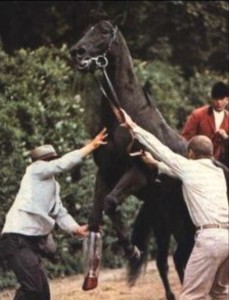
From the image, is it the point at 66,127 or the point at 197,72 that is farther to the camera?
the point at 197,72

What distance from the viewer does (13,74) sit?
40.1 ft

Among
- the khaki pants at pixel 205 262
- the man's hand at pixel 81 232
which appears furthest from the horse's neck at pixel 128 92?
the khaki pants at pixel 205 262

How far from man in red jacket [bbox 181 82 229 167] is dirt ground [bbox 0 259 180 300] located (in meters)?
1.85

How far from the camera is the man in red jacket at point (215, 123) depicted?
10758mm

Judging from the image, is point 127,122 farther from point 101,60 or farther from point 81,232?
point 81,232

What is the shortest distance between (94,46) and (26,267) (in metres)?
2.24

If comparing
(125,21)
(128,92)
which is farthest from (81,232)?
(125,21)

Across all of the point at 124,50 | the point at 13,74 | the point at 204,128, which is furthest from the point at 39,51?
the point at 124,50

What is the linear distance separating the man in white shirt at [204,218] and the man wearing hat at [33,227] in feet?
3.18

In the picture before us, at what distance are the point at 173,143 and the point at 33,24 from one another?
8.43 meters

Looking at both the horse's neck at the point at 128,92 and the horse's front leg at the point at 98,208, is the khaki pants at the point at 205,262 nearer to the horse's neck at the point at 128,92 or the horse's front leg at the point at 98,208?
the horse's front leg at the point at 98,208

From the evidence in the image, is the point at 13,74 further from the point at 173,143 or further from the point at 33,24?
the point at 33,24

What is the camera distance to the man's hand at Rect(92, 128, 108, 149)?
8341 millimetres

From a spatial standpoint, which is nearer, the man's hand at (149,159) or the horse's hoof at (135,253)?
the man's hand at (149,159)
